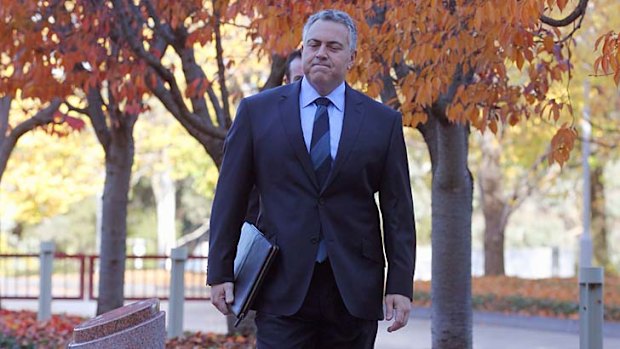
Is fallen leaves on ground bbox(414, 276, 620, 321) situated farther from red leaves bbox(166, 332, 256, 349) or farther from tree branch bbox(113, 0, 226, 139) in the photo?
tree branch bbox(113, 0, 226, 139)

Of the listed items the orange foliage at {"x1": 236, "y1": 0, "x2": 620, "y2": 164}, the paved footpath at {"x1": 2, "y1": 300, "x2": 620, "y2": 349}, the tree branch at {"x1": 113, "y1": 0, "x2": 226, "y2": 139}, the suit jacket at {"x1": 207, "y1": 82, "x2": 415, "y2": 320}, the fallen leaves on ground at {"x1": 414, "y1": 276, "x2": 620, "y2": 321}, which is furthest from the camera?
the fallen leaves on ground at {"x1": 414, "y1": 276, "x2": 620, "y2": 321}

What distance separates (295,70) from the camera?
7348 mm

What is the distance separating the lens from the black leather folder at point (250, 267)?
482cm

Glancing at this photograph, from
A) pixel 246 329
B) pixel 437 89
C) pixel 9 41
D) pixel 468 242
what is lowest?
pixel 246 329

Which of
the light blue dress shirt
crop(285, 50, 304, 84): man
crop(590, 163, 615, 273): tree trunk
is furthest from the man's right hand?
crop(590, 163, 615, 273): tree trunk

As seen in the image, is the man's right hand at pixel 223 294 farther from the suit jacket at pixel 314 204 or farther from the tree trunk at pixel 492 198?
the tree trunk at pixel 492 198

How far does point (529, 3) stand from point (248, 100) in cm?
309

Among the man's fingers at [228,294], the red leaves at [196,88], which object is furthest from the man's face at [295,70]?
the red leaves at [196,88]

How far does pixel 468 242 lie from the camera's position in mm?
10906

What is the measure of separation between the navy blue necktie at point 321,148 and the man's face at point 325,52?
0.10 metres

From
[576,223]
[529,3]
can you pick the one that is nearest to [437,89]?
[529,3]

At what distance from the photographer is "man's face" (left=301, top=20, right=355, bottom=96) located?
15.9ft

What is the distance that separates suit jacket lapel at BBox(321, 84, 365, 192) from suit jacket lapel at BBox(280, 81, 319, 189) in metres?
0.09

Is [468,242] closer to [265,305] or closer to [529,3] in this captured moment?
[529,3]
